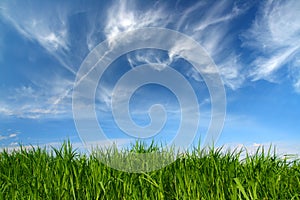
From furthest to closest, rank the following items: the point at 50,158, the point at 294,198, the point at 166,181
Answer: the point at 50,158
the point at 166,181
the point at 294,198

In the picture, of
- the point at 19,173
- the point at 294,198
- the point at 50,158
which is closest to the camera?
the point at 294,198

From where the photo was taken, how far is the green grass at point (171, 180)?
3717 mm

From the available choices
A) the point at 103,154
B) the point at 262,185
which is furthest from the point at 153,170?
the point at 262,185

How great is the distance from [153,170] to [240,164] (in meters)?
1.14

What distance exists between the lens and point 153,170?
15.2ft

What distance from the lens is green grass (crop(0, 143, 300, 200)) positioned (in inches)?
146

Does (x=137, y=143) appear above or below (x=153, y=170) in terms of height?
above

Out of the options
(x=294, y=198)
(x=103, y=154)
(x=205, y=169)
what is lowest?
(x=294, y=198)

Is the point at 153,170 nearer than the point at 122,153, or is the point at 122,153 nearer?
the point at 153,170

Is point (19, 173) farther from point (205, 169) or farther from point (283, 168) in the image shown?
point (283, 168)

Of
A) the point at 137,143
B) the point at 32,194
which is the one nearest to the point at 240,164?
the point at 137,143

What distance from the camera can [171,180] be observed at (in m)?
4.11

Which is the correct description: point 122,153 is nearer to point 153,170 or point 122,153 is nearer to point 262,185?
point 153,170

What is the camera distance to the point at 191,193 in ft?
12.4
